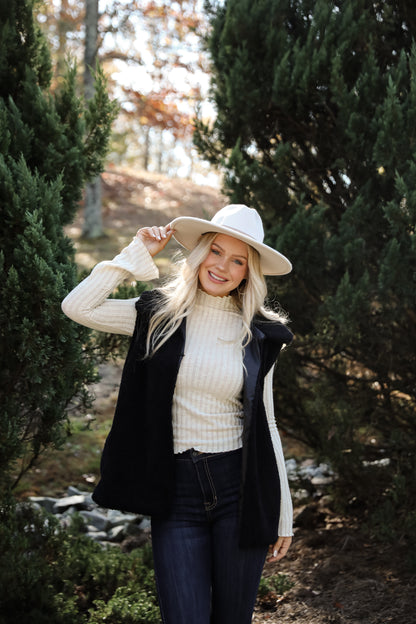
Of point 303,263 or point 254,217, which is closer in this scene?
point 254,217

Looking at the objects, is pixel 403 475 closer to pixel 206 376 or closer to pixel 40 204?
pixel 206 376

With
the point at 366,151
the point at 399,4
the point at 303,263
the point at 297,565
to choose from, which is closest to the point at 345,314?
the point at 303,263

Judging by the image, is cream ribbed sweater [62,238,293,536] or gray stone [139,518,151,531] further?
gray stone [139,518,151,531]

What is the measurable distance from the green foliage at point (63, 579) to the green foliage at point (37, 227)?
1.52 feet

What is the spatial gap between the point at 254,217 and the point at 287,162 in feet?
→ 6.07

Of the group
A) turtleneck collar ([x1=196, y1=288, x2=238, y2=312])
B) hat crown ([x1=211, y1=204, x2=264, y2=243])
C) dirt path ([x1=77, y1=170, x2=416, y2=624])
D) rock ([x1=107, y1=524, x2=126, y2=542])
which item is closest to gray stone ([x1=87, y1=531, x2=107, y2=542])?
rock ([x1=107, y1=524, x2=126, y2=542])

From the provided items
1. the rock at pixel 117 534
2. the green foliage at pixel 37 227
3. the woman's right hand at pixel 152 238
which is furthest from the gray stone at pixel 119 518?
the woman's right hand at pixel 152 238

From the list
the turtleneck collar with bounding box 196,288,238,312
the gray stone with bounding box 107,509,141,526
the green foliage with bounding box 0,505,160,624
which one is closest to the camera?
the turtleneck collar with bounding box 196,288,238,312

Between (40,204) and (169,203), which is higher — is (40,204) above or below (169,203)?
above

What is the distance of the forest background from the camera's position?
342 centimetres

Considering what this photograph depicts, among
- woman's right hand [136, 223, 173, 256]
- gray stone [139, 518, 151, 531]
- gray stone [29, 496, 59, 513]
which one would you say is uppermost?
woman's right hand [136, 223, 173, 256]

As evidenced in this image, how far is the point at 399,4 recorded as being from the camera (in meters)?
4.66

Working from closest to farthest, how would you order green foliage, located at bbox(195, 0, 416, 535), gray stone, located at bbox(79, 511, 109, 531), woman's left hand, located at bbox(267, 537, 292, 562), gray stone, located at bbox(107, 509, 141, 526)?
woman's left hand, located at bbox(267, 537, 292, 562), green foliage, located at bbox(195, 0, 416, 535), gray stone, located at bbox(79, 511, 109, 531), gray stone, located at bbox(107, 509, 141, 526)

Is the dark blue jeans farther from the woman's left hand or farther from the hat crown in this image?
the hat crown
